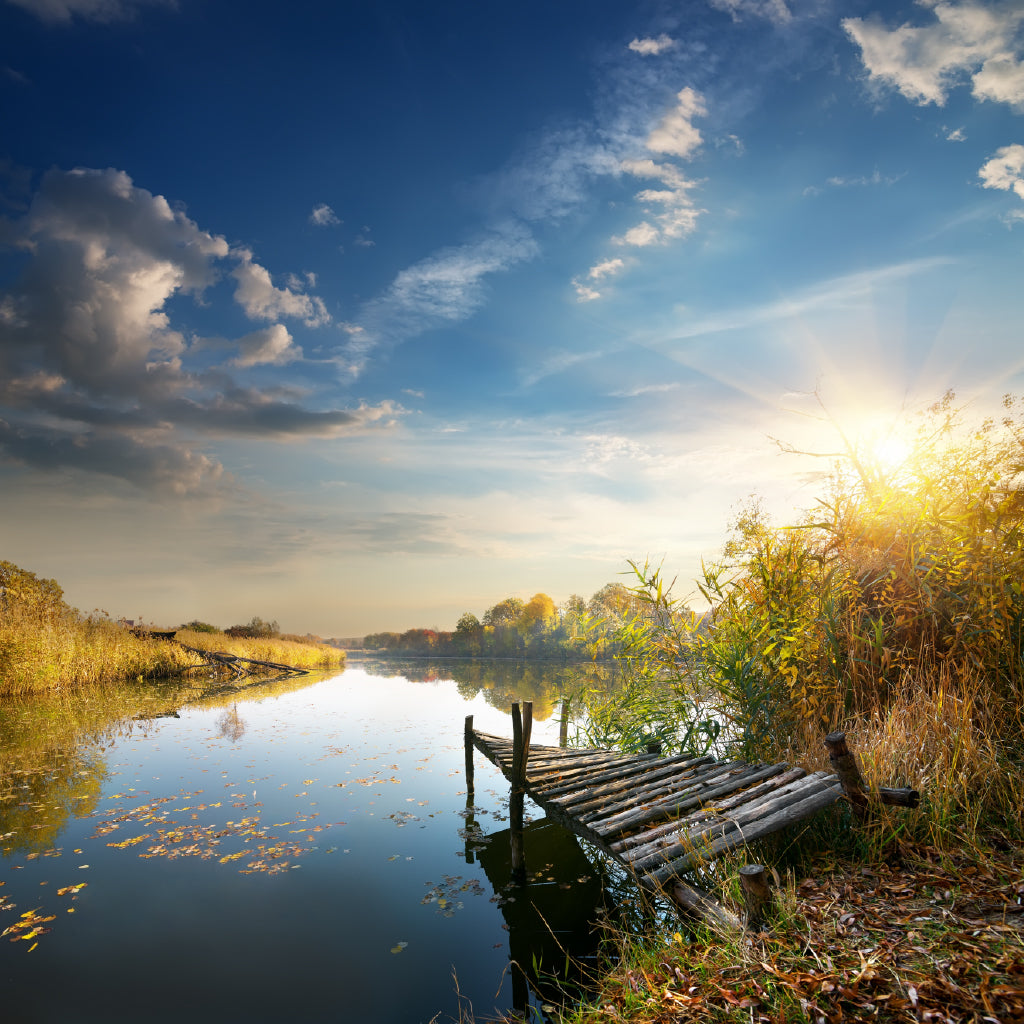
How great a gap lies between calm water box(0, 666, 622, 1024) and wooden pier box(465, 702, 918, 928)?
1150 mm

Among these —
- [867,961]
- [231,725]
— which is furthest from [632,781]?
[231,725]

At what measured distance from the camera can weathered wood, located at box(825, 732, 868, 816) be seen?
4.34m

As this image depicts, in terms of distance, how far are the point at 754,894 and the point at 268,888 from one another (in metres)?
6.28

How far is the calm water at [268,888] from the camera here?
5.06m

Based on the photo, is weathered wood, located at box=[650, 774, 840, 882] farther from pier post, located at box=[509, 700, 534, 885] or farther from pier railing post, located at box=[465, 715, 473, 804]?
pier railing post, located at box=[465, 715, 473, 804]

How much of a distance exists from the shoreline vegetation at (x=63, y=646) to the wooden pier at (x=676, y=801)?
20463 mm

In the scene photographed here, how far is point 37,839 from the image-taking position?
8.16 m

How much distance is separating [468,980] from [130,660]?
27681 millimetres

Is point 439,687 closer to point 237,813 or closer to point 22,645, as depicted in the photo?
Answer: point 22,645

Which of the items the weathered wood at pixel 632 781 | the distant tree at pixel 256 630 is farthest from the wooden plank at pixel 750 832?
the distant tree at pixel 256 630

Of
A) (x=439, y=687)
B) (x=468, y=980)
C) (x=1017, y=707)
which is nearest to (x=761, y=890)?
(x=468, y=980)

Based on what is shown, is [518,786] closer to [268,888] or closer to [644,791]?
[644,791]

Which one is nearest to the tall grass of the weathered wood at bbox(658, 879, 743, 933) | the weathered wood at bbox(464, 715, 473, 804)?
the weathered wood at bbox(658, 879, 743, 933)

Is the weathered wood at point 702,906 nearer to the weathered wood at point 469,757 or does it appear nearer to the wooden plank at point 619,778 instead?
the wooden plank at point 619,778
